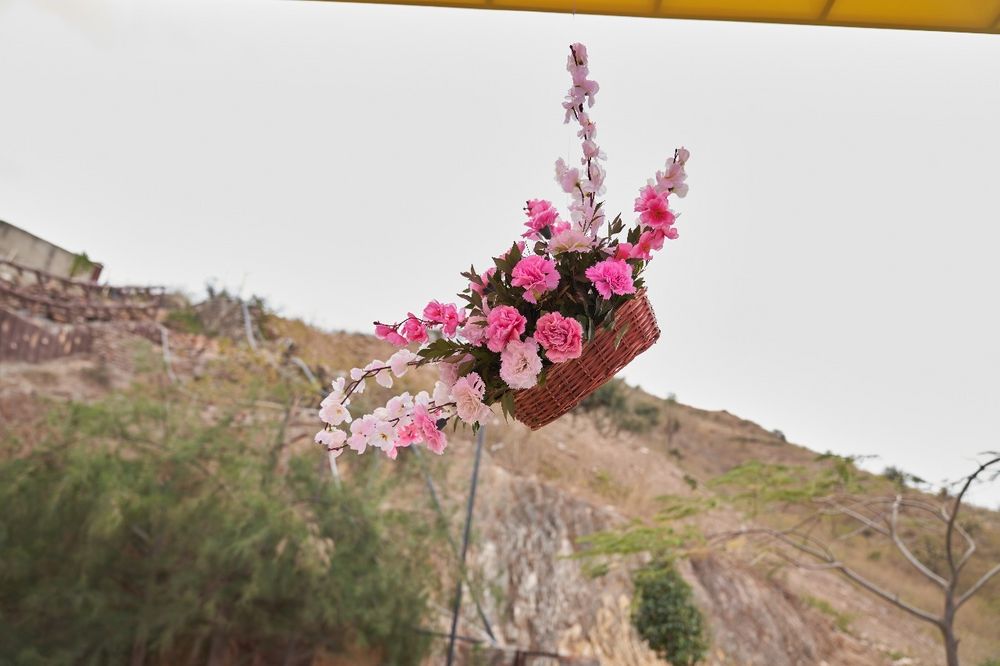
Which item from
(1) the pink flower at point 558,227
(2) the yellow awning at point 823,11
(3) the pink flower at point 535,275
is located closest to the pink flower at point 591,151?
(1) the pink flower at point 558,227

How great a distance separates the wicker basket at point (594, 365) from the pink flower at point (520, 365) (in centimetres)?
6

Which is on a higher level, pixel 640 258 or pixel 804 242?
pixel 804 242

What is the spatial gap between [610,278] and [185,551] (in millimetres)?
3188

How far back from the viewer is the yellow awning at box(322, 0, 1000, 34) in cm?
170

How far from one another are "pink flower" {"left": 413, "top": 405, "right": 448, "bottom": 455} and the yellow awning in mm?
1177

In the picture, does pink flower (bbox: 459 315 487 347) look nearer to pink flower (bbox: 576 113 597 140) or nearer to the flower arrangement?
the flower arrangement

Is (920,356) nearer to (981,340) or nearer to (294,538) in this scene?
(981,340)

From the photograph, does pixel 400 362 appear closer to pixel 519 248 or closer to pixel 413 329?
pixel 413 329

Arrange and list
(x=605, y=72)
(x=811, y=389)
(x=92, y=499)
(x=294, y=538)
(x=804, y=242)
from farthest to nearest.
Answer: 1. (x=811, y=389)
2. (x=804, y=242)
3. (x=605, y=72)
4. (x=294, y=538)
5. (x=92, y=499)

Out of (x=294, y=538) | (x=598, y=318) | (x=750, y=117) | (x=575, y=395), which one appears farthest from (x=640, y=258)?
(x=750, y=117)

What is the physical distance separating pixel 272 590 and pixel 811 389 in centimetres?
570

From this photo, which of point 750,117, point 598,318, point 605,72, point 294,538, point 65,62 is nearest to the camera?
point 598,318

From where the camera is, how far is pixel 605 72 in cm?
400

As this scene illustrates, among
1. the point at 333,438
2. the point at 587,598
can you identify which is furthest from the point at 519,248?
the point at 587,598
